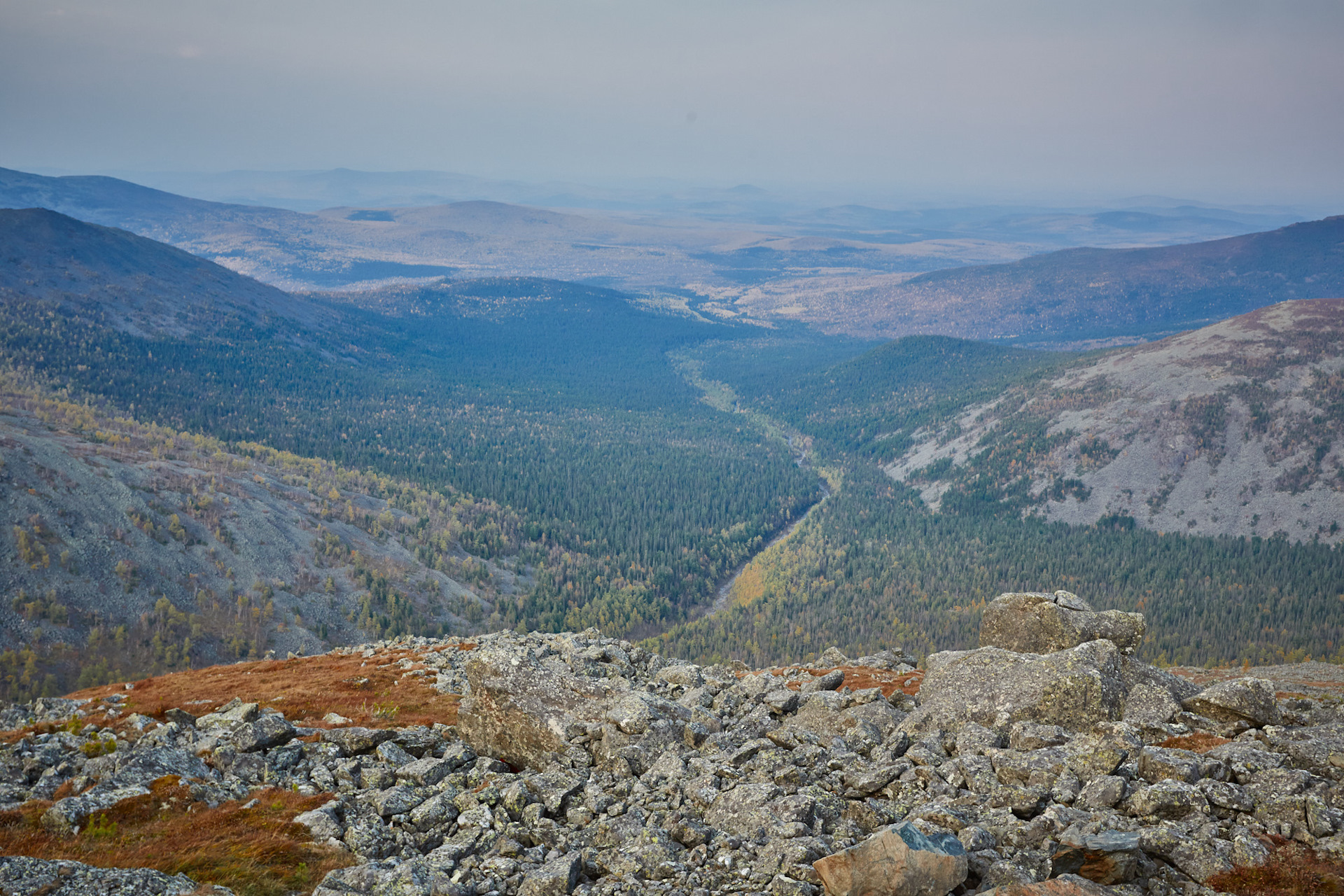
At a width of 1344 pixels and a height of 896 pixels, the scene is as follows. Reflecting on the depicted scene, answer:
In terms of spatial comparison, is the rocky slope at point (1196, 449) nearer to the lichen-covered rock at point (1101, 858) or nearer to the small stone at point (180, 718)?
the lichen-covered rock at point (1101, 858)

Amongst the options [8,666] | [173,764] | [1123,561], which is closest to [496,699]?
[173,764]

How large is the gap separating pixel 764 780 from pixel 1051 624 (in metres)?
18.5

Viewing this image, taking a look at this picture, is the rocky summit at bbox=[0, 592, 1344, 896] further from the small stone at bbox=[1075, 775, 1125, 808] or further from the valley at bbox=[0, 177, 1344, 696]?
the valley at bbox=[0, 177, 1344, 696]

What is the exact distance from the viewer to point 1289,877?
575 inches

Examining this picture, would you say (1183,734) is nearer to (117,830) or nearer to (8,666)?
(117,830)

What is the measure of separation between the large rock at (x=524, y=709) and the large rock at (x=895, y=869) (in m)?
9.94

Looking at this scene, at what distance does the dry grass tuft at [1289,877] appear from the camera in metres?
14.2

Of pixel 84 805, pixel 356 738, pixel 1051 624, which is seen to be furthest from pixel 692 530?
pixel 84 805

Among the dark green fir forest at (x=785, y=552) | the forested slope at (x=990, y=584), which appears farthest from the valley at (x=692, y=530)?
the dark green fir forest at (x=785, y=552)

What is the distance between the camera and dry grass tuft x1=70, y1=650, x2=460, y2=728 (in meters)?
29.8

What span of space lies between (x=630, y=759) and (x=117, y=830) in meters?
13.3

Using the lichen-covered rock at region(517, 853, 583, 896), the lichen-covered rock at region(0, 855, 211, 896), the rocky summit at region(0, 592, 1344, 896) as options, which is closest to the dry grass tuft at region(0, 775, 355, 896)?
the rocky summit at region(0, 592, 1344, 896)

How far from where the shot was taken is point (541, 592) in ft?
385

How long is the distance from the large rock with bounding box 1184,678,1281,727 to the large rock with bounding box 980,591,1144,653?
22.3 feet
